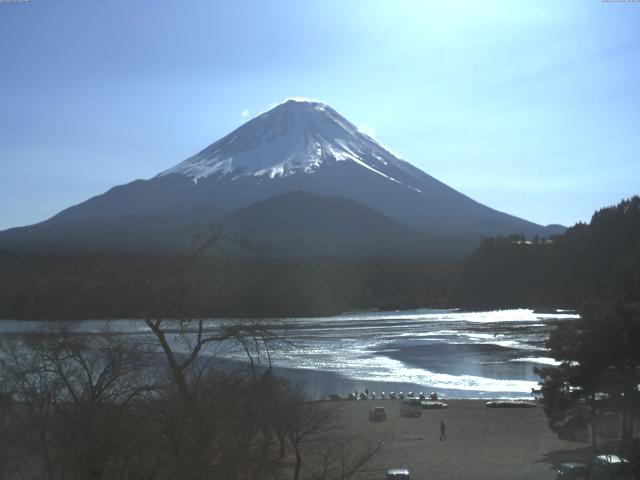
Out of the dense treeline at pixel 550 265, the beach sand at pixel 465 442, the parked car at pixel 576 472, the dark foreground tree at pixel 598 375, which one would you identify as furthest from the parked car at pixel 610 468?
the dense treeline at pixel 550 265

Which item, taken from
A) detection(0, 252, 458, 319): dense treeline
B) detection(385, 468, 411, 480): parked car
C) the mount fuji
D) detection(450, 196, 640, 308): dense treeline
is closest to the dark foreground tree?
detection(385, 468, 411, 480): parked car

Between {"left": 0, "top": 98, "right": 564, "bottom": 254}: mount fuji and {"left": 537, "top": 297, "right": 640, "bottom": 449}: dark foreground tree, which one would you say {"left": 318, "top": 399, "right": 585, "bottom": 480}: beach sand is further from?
{"left": 0, "top": 98, "right": 564, "bottom": 254}: mount fuji

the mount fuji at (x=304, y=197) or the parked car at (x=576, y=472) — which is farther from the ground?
the mount fuji at (x=304, y=197)

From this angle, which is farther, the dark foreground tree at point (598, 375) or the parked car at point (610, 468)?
the dark foreground tree at point (598, 375)

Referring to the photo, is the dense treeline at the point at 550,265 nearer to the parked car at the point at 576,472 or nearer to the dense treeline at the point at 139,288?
the dense treeline at the point at 139,288

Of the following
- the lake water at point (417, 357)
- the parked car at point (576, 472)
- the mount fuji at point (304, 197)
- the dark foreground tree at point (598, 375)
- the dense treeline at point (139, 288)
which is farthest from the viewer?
the mount fuji at point (304, 197)

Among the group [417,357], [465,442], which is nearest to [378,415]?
[465,442]

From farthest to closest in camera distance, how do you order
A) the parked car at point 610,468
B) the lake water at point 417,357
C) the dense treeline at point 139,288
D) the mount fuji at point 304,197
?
the mount fuji at point 304,197 → the lake water at point 417,357 → the parked car at point 610,468 → the dense treeline at point 139,288
